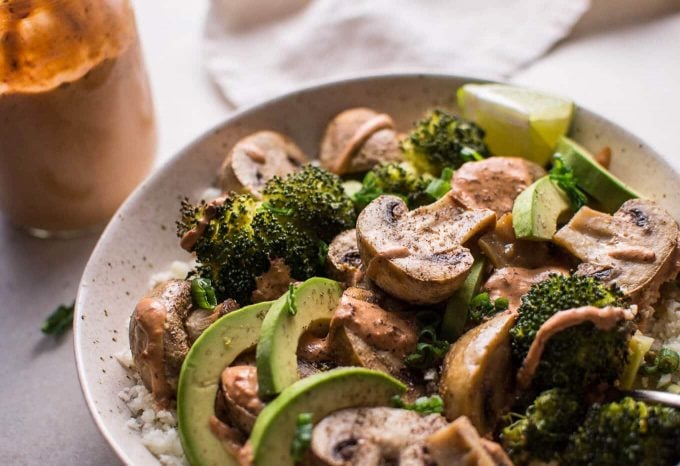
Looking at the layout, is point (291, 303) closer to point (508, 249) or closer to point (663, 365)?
point (508, 249)

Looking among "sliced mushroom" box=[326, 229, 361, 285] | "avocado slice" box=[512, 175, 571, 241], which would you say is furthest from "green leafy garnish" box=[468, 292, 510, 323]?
"sliced mushroom" box=[326, 229, 361, 285]

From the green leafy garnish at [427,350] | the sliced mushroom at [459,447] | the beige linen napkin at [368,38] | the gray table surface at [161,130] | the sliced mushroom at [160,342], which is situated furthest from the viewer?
the beige linen napkin at [368,38]

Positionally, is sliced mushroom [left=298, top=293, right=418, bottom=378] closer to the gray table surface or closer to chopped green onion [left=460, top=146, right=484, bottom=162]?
chopped green onion [left=460, top=146, right=484, bottom=162]

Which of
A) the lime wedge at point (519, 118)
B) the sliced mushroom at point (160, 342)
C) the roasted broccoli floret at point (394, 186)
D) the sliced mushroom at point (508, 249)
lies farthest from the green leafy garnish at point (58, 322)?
the lime wedge at point (519, 118)

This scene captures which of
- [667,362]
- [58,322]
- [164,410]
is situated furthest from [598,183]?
[58,322]

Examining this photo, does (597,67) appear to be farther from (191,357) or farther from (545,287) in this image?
(191,357)

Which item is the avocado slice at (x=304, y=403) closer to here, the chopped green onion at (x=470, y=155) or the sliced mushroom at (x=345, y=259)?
the sliced mushroom at (x=345, y=259)
